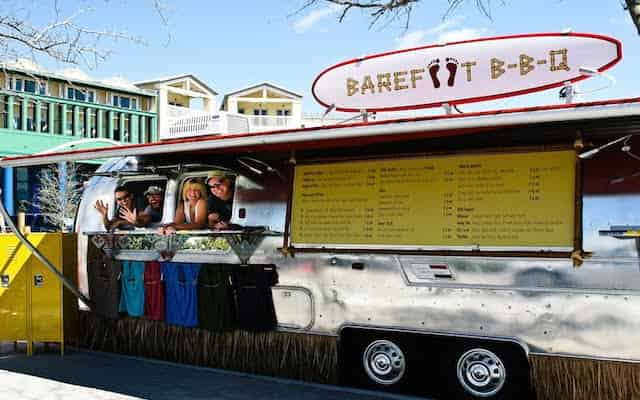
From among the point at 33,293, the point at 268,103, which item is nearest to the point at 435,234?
the point at 33,293

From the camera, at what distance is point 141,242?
28.6ft

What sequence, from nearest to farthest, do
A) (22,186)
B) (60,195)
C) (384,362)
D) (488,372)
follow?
(488,372) → (384,362) → (60,195) → (22,186)

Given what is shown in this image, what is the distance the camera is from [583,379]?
5.96 metres

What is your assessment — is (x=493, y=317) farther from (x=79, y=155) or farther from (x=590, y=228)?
(x=79, y=155)

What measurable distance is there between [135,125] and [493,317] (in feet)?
130

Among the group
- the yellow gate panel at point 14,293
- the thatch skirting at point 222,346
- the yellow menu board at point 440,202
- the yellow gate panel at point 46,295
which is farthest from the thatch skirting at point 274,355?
the yellow menu board at point 440,202

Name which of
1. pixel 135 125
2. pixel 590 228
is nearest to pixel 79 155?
pixel 590 228

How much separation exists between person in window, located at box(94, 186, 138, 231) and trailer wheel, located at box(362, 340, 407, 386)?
3.73 m

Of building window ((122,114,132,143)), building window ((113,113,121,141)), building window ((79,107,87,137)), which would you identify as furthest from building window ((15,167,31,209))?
building window ((122,114,132,143))

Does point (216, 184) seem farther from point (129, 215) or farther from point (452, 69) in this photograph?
point (452, 69)

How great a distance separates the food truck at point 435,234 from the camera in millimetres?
5734

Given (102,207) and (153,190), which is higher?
(153,190)

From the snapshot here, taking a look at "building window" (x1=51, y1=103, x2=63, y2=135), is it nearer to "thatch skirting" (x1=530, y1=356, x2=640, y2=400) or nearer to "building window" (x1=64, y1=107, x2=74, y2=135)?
"building window" (x1=64, y1=107, x2=74, y2=135)

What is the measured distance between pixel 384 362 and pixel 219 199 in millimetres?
2819
